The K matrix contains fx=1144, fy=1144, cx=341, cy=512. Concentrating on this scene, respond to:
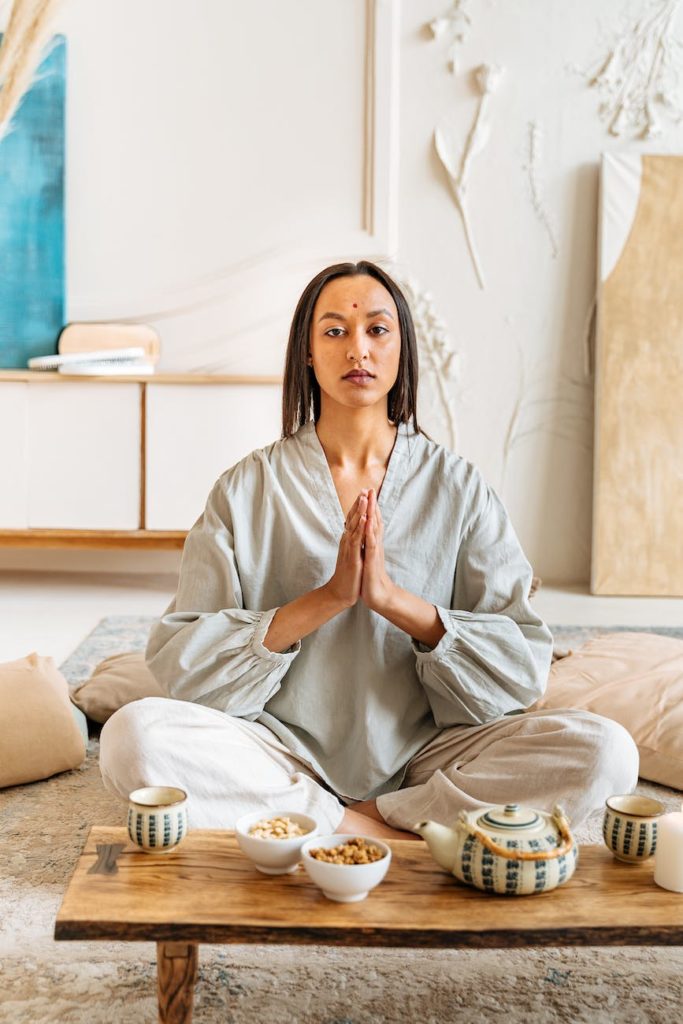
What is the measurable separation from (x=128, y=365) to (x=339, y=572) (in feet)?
9.67

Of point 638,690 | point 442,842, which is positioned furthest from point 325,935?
point 638,690

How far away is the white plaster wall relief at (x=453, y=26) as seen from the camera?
4633 millimetres

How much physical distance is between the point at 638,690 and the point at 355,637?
0.92 m

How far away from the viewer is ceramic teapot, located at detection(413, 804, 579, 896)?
1.22 metres

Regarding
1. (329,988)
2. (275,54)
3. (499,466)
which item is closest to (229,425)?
(499,466)

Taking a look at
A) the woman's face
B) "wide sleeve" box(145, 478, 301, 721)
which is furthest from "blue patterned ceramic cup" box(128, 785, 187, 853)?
the woman's face

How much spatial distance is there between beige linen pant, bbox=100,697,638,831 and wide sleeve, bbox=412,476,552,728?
71 millimetres

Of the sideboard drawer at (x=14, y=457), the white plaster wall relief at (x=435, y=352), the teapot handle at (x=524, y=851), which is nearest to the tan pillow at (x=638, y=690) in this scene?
the teapot handle at (x=524, y=851)

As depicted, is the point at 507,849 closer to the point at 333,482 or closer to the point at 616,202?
the point at 333,482

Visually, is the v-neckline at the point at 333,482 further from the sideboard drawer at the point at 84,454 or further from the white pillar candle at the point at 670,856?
the sideboard drawer at the point at 84,454

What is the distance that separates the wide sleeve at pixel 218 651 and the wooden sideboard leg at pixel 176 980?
53 centimetres

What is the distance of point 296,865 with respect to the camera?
130 cm

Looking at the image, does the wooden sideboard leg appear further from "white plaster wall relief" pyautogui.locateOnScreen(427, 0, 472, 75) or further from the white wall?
"white plaster wall relief" pyautogui.locateOnScreen(427, 0, 472, 75)

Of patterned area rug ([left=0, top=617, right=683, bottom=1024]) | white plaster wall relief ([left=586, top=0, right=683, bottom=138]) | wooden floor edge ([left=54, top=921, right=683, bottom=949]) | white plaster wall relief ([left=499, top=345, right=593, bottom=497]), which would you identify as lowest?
patterned area rug ([left=0, top=617, right=683, bottom=1024])
